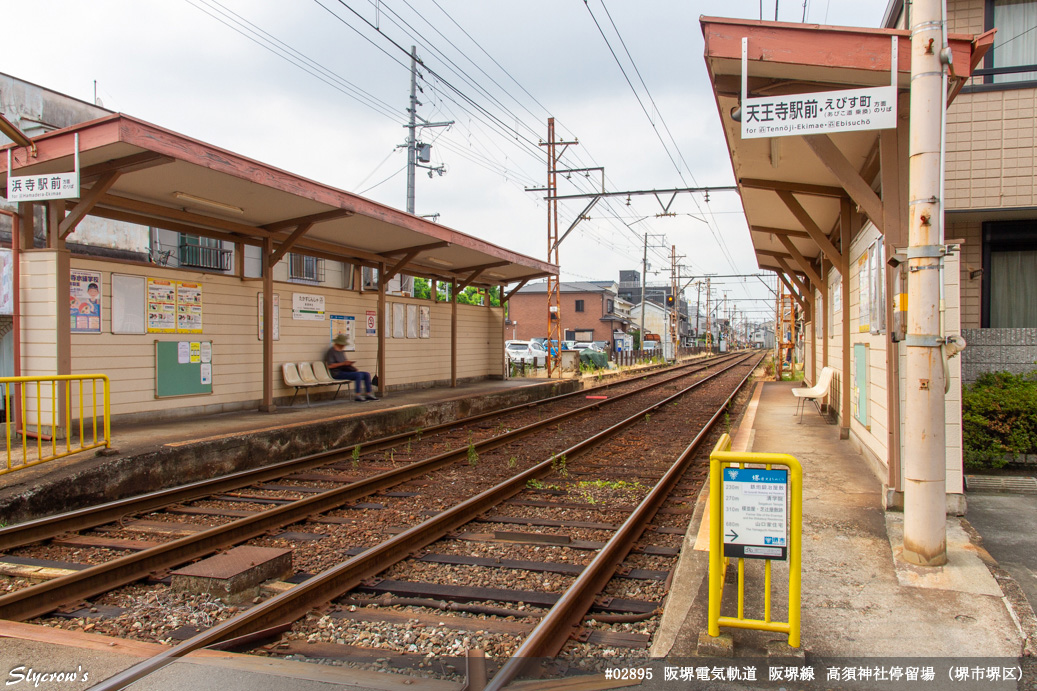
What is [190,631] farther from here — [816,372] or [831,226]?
[816,372]

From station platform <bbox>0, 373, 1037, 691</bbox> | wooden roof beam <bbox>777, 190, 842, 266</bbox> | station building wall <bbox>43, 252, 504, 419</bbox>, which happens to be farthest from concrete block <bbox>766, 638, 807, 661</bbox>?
station building wall <bbox>43, 252, 504, 419</bbox>

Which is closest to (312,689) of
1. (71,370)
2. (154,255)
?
(71,370)

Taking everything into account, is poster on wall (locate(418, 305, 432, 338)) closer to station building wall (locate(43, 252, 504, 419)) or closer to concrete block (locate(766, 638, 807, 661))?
station building wall (locate(43, 252, 504, 419))

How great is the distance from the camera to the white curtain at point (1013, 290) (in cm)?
859

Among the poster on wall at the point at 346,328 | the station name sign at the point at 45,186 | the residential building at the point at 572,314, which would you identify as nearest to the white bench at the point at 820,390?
the poster on wall at the point at 346,328

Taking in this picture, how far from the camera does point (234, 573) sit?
168 inches

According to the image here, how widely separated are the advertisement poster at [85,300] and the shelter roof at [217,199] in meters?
0.85

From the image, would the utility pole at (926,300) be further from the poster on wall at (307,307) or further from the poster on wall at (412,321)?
the poster on wall at (412,321)

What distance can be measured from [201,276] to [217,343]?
110cm

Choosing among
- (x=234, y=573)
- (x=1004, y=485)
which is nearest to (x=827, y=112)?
(x=1004, y=485)

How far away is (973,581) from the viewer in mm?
3977

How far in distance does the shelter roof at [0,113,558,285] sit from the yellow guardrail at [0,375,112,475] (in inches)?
78.8

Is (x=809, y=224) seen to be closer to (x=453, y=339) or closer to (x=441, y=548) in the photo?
(x=441, y=548)

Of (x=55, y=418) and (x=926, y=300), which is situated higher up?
(x=926, y=300)
